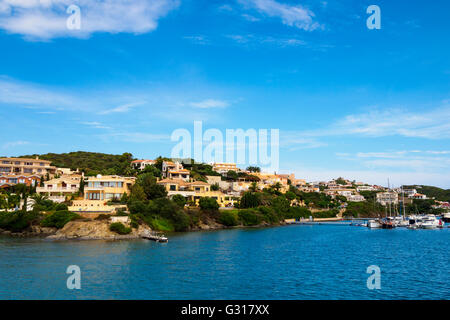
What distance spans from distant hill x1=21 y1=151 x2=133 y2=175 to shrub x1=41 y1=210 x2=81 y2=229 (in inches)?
996

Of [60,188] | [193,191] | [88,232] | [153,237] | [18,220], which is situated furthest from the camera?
[193,191]

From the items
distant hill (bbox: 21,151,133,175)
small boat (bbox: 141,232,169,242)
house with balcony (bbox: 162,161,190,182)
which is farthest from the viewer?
distant hill (bbox: 21,151,133,175)

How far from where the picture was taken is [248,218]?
76.8m

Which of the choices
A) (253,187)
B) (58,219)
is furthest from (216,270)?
(253,187)

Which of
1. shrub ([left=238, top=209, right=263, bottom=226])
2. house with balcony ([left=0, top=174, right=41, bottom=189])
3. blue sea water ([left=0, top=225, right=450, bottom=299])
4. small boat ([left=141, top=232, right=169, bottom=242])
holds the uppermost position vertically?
house with balcony ([left=0, top=174, right=41, bottom=189])

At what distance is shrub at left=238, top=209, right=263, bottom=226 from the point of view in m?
76.6

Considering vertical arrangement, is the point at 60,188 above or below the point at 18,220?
above

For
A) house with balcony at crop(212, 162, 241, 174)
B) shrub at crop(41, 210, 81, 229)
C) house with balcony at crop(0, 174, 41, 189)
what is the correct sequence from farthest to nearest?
house with balcony at crop(212, 162, 241, 174), house with balcony at crop(0, 174, 41, 189), shrub at crop(41, 210, 81, 229)

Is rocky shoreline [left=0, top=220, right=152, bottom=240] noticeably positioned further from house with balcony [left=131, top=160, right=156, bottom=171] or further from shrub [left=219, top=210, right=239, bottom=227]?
house with balcony [left=131, top=160, right=156, bottom=171]

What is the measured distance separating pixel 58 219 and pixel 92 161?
60850mm

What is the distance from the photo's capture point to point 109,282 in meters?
26.8

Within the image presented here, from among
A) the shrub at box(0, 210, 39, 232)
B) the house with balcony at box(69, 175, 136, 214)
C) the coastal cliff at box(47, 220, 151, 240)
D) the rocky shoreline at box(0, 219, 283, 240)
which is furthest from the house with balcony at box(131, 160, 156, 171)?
the coastal cliff at box(47, 220, 151, 240)

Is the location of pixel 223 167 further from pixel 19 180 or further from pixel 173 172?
pixel 19 180

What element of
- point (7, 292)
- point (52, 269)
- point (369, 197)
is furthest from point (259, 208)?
point (369, 197)
